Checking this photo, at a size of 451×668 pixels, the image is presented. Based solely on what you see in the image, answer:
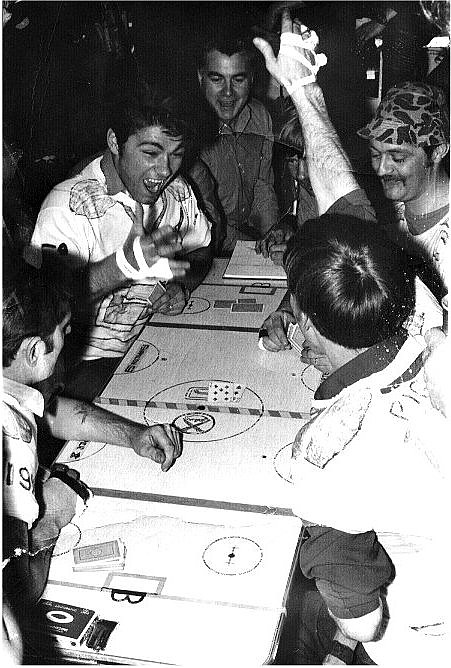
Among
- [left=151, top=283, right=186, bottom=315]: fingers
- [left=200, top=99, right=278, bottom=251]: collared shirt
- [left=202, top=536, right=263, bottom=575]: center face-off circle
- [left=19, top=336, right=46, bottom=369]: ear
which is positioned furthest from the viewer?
[left=200, top=99, right=278, bottom=251]: collared shirt

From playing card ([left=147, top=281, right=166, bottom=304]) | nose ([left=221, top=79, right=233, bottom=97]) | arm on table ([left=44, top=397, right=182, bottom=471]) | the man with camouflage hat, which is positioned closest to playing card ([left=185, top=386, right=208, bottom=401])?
arm on table ([left=44, top=397, right=182, bottom=471])

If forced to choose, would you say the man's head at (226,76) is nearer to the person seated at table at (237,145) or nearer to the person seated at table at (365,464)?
the person seated at table at (237,145)

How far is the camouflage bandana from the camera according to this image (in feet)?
4.26

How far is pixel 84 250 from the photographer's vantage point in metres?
1.56

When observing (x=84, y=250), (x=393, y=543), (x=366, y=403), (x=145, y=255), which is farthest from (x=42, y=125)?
(x=393, y=543)

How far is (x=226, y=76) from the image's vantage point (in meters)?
1.74

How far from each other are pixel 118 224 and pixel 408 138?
2.20ft

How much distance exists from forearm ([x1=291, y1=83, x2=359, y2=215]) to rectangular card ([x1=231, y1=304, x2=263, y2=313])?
357 mm

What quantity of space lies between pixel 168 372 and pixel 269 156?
853mm

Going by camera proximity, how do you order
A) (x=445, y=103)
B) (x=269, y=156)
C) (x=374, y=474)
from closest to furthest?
(x=374, y=474)
(x=445, y=103)
(x=269, y=156)

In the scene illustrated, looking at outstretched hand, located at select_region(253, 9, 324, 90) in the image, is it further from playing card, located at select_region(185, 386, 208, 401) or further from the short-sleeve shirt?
playing card, located at select_region(185, 386, 208, 401)

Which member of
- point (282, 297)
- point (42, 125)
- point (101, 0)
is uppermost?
point (101, 0)

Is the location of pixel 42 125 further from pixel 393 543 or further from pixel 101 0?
pixel 393 543

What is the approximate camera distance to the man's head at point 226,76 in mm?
1672
